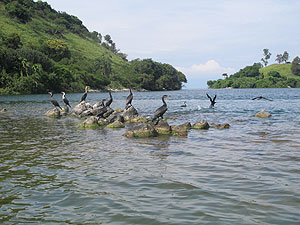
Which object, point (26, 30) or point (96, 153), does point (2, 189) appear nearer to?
point (96, 153)

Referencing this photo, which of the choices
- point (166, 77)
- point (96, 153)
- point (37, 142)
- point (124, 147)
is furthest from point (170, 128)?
point (166, 77)

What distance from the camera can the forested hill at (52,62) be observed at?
8638cm

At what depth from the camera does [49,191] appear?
717cm

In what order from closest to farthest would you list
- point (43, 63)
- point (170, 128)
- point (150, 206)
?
point (150, 206) → point (170, 128) → point (43, 63)

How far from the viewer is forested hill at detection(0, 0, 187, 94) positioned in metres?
86.4

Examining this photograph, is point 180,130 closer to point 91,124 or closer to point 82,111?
point 91,124

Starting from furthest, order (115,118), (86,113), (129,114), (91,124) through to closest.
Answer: (86,113)
(129,114)
(115,118)
(91,124)

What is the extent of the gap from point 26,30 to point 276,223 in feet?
483

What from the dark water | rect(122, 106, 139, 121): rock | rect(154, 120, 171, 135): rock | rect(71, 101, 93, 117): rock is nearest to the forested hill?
rect(71, 101, 93, 117): rock

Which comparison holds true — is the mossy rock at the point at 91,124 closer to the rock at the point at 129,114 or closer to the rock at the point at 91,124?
the rock at the point at 91,124

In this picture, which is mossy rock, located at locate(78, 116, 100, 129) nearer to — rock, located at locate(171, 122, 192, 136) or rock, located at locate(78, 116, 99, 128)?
rock, located at locate(78, 116, 99, 128)

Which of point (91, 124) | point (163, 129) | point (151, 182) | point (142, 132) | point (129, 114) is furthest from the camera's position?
point (129, 114)

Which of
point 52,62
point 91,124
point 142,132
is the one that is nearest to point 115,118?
point 91,124

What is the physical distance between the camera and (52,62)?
105812mm
